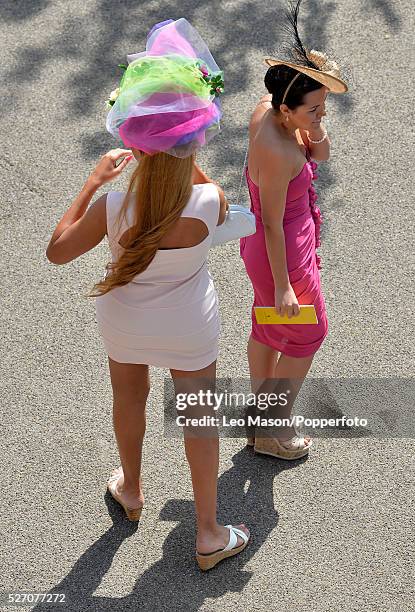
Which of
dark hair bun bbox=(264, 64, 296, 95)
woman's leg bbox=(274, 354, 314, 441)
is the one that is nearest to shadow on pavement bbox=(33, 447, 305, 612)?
woman's leg bbox=(274, 354, 314, 441)

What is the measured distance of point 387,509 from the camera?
3.53 meters

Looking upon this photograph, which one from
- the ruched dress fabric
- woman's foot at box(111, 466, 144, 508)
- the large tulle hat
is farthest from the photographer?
woman's foot at box(111, 466, 144, 508)

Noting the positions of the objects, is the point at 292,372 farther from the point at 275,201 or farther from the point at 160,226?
the point at 160,226

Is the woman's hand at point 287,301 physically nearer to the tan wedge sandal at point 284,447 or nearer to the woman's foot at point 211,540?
the tan wedge sandal at point 284,447

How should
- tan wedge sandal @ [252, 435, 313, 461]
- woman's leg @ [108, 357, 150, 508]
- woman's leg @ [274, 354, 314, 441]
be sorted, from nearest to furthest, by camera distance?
woman's leg @ [108, 357, 150, 508]
woman's leg @ [274, 354, 314, 441]
tan wedge sandal @ [252, 435, 313, 461]

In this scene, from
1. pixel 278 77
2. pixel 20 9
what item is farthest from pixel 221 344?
pixel 20 9

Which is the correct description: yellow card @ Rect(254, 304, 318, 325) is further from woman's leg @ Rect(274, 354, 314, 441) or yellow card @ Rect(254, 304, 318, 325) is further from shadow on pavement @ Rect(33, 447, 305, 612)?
shadow on pavement @ Rect(33, 447, 305, 612)

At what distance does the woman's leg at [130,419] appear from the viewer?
3.11m

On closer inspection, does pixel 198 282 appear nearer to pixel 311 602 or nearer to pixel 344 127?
pixel 311 602

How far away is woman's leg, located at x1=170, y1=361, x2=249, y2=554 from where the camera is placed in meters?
3.04

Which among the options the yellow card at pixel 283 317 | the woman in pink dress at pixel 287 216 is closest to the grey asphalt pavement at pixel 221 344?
the woman in pink dress at pixel 287 216

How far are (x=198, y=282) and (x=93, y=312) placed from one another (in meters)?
1.45

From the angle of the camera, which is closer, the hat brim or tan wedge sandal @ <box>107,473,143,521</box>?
the hat brim

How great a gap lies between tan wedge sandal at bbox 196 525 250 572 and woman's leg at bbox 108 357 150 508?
33 centimetres
